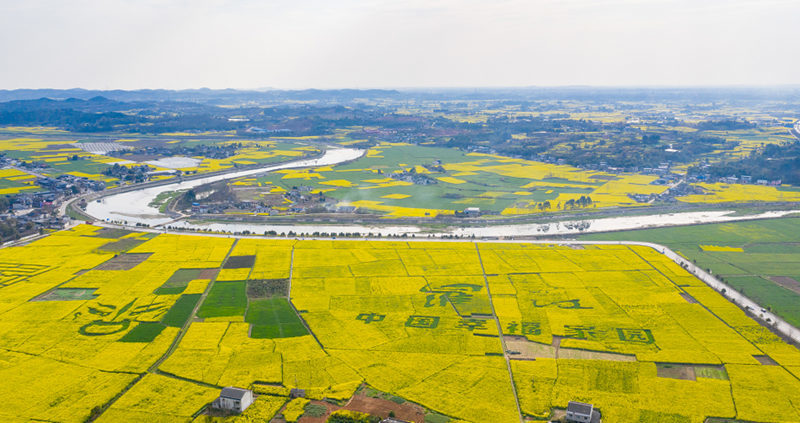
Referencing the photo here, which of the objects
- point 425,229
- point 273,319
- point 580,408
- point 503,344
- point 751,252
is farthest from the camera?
point 425,229

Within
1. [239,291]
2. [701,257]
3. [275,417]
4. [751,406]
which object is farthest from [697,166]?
[275,417]

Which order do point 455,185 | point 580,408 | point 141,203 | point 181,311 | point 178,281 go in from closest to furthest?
1. point 580,408
2. point 181,311
3. point 178,281
4. point 141,203
5. point 455,185

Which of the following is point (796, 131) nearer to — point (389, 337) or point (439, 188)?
point (439, 188)

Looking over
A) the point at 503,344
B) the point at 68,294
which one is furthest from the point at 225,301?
the point at 503,344

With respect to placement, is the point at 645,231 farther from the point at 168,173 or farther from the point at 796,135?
the point at 796,135

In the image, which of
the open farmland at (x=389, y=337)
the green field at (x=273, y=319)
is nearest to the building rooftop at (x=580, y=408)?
the open farmland at (x=389, y=337)

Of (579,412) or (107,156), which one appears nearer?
(579,412)

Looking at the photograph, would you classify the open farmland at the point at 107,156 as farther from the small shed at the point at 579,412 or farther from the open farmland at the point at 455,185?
the small shed at the point at 579,412
